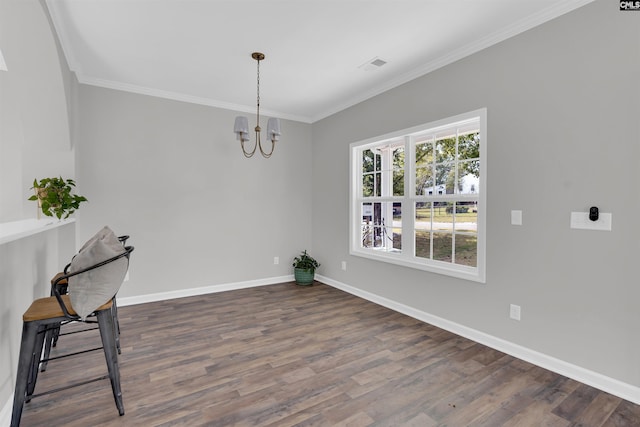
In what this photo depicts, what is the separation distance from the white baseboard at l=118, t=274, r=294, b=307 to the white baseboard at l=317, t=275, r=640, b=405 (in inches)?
79.6

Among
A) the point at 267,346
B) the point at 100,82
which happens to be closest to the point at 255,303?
the point at 267,346

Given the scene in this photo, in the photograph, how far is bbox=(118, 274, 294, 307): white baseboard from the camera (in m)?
3.96

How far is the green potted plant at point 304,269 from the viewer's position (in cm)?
491

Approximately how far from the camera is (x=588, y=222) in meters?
2.26

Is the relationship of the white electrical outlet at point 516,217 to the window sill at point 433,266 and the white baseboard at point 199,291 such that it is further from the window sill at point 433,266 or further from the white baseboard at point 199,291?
the white baseboard at point 199,291

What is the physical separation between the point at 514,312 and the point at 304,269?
117 inches

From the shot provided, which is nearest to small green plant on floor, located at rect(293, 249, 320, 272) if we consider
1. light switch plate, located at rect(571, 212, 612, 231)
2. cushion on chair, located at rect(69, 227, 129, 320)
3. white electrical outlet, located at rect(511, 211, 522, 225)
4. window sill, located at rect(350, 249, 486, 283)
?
window sill, located at rect(350, 249, 486, 283)

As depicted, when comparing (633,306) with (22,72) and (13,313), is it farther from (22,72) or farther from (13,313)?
(22,72)

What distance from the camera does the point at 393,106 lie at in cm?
382

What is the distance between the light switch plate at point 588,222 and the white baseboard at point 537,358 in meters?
1.04

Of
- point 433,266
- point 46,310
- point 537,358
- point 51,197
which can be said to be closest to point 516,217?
point 433,266

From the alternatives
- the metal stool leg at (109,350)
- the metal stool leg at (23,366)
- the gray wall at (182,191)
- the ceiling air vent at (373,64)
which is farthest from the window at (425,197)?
the metal stool leg at (23,366)

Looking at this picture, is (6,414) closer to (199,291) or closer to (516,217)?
(199,291)

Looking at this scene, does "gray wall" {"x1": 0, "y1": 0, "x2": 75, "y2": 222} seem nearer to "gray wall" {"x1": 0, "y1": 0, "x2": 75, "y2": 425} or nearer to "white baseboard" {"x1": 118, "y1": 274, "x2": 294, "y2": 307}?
"gray wall" {"x1": 0, "y1": 0, "x2": 75, "y2": 425}
